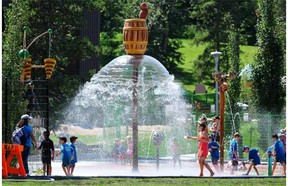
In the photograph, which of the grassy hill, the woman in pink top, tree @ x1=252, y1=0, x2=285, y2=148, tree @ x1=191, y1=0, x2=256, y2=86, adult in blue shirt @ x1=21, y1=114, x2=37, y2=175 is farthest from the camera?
the grassy hill

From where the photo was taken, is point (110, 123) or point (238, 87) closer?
point (110, 123)

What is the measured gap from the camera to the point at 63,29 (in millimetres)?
44750

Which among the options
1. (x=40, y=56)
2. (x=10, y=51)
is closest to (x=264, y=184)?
(x=10, y=51)

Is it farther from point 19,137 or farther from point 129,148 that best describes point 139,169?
point 19,137

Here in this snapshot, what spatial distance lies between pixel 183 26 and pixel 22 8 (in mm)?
50948

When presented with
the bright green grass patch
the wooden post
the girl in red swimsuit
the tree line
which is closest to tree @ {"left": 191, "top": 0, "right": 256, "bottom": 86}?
the tree line

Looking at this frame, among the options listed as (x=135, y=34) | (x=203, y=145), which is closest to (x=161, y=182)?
(x=203, y=145)

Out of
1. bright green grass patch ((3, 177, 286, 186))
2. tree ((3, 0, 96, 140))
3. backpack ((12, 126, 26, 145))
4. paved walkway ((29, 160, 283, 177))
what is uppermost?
tree ((3, 0, 96, 140))

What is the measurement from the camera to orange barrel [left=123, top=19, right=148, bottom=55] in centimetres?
2575

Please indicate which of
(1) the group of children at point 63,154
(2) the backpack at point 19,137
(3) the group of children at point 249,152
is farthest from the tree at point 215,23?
(2) the backpack at point 19,137

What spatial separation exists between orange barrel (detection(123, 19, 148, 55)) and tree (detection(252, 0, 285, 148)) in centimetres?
1429

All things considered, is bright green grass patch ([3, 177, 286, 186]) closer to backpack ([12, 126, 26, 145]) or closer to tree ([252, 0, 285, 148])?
backpack ([12, 126, 26, 145])

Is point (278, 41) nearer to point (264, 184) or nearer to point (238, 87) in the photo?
point (238, 87)

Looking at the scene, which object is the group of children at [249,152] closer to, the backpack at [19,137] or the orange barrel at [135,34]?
the orange barrel at [135,34]
